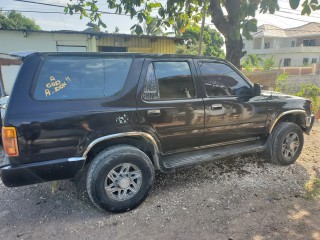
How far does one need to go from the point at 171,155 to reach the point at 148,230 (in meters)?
→ 1.03

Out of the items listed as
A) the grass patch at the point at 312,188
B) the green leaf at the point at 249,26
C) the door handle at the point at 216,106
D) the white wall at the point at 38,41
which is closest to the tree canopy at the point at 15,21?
the white wall at the point at 38,41

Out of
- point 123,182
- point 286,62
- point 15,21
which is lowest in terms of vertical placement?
point 123,182

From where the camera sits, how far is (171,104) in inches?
129

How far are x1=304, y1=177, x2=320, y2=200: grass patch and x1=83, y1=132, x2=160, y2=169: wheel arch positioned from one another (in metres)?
2.09

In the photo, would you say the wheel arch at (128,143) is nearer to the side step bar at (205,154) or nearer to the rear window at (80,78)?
the side step bar at (205,154)

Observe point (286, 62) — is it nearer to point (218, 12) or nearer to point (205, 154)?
point (218, 12)

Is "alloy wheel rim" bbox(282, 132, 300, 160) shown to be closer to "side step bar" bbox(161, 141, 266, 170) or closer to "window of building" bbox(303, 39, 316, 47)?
"side step bar" bbox(161, 141, 266, 170)

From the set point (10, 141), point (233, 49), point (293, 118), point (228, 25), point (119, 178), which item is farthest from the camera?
point (233, 49)

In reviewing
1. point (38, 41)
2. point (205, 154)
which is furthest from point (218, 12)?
point (38, 41)

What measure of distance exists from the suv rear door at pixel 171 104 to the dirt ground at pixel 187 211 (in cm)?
69

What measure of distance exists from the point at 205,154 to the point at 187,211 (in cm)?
87

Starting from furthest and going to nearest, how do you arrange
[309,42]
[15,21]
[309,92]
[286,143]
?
[309,42] < [15,21] < [309,92] < [286,143]

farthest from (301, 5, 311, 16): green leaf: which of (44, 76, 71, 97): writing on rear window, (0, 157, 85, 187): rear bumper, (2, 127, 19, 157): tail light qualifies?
(2, 127, 19, 157): tail light

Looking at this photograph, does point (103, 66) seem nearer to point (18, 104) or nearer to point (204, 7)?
point (18, 104)
